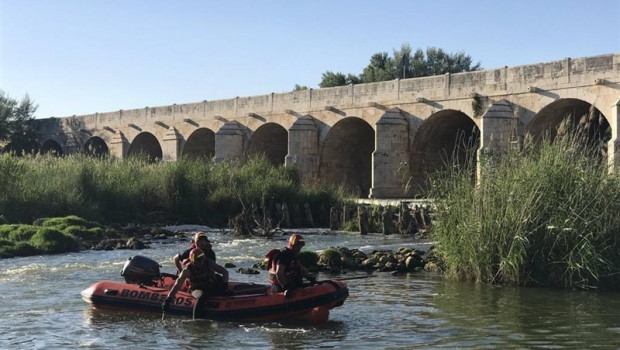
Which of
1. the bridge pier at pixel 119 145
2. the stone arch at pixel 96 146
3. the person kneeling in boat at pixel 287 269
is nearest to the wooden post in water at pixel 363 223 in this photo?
the person kneeling in boat at pixel 287 269

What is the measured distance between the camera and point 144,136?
169 feet

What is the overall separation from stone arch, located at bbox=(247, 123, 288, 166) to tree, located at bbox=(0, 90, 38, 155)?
17555 millimetres

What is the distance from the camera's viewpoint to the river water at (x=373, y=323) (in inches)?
401

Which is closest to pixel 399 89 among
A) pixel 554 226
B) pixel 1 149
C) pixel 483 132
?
pixel 483 132

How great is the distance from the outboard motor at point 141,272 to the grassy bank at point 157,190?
12968 millimetres

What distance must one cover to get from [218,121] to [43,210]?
69.7ft

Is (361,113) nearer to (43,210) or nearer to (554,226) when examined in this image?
(43,210)

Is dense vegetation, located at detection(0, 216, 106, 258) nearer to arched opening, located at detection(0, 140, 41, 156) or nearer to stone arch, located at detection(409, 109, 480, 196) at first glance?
stone arch, located at detection(409, 109, 480, 196)

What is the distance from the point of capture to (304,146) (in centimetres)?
3950

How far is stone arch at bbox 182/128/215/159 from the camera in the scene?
155 ft

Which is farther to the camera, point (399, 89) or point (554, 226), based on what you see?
point (399, 89)

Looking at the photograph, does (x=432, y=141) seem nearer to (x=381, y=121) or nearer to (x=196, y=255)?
(x=381, y=121)

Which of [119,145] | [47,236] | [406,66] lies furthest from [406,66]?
[47,236]

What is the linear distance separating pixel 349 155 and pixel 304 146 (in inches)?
122
